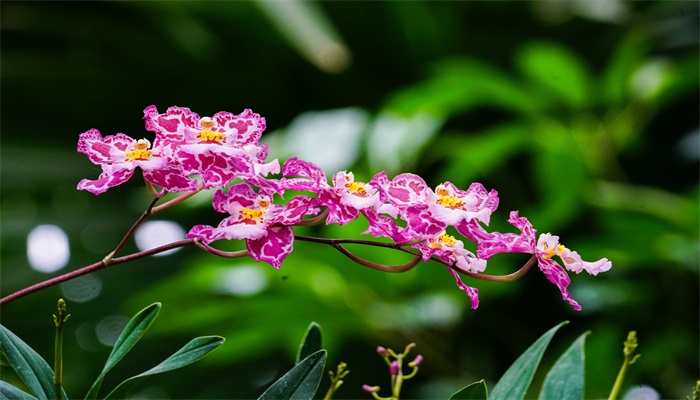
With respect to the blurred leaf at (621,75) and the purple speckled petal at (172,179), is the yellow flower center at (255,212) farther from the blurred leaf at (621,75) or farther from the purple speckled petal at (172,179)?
the blurred leaf at (621,75)

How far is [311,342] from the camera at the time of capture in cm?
35

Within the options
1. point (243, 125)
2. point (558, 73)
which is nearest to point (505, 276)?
point (243, 125)

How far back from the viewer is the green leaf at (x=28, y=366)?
0.95 feet

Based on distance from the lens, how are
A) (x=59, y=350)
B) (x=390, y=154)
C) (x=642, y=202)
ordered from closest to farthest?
(x=59, y=350), (x=390, y=154), (x=642, y=202)

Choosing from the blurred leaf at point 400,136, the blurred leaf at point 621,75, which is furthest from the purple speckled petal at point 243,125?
the blurred leaf at point 621,75

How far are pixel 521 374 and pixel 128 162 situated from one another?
0.18 metres

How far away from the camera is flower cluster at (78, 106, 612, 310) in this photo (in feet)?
0.94

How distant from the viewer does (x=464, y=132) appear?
159 cm

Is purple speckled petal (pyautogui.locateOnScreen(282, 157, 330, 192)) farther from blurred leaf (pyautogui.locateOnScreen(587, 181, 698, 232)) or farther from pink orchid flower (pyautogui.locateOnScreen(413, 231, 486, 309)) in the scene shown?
blurred leaf (pyautogui.locateOnScreen(587, 181, 698, 232))

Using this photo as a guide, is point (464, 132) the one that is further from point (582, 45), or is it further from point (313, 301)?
point (313, 301)

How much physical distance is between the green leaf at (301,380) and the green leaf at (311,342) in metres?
0.05

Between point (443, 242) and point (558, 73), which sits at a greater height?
point (558, 73)

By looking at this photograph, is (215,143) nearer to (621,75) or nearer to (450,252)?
(450,252)

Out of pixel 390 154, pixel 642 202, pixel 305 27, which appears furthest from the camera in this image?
pixel 305 27
